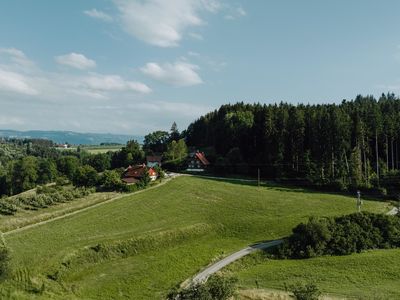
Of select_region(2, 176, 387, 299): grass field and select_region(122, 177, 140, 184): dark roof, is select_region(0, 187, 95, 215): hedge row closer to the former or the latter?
select_region(2, 176, 387, 299): grass field

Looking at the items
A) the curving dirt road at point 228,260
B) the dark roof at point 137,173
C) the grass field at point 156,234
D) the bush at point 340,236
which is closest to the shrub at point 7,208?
the grass field at point 156,234

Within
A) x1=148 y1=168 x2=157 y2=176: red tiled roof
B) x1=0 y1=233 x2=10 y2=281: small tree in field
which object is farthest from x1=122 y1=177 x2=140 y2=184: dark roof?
x1=0 y1=233 x2=10 y2=281: small tree in field

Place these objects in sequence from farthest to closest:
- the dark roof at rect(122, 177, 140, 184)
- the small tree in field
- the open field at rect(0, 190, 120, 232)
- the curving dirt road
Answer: the dark roof at rect(122, 177, 140, 184), the open field at rect(0, 190, 120, 232), the curving dirt road, the small tree in field

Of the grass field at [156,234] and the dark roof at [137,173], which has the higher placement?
the dark roof at [137,173]

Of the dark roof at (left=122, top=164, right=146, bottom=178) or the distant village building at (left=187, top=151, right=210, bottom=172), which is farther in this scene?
the distant village building at (left=187, top=151, right=210, bottom=172)

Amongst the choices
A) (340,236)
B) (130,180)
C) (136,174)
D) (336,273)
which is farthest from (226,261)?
(136,174)

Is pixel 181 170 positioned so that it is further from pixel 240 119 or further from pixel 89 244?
pixel 89 244

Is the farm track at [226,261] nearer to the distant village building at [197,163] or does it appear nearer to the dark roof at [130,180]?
the dark roof at [130,180]
